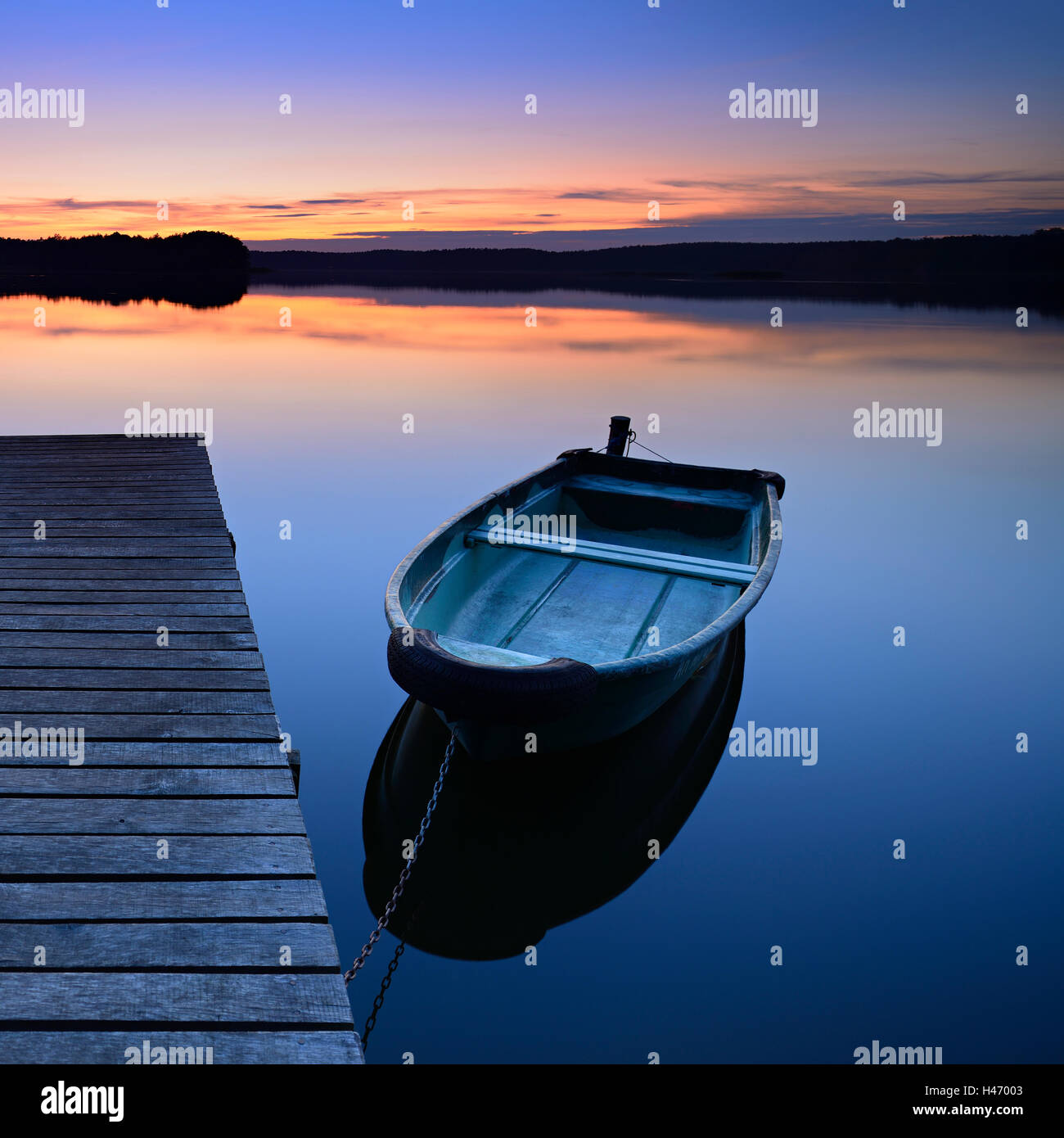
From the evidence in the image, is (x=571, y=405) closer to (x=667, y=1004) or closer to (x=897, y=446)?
(x=897, y=446)

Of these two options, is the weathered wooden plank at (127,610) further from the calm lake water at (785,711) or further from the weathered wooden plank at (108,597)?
the calm lake water at (785,711)

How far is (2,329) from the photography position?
32.8 m

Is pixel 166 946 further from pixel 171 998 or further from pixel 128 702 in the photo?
pixel 128 702

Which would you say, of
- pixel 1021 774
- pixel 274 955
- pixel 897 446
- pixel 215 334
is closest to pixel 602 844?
pixel 274 955

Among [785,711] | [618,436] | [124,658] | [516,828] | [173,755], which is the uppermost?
[618,436]

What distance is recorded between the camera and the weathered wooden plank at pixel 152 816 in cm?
291

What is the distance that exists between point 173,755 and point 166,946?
1148 mm

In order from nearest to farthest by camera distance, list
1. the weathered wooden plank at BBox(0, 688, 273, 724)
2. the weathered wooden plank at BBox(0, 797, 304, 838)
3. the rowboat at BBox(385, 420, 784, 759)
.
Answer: the weathered wooden plank at BBox(0, 797, 304, 838)
the weathered wooden plank at BBox(0, 688, 273, 724)
the rowboat at BBox(385, 420, 784, 759)

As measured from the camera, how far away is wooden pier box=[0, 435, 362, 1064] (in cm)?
214

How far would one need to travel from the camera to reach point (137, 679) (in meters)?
4.06

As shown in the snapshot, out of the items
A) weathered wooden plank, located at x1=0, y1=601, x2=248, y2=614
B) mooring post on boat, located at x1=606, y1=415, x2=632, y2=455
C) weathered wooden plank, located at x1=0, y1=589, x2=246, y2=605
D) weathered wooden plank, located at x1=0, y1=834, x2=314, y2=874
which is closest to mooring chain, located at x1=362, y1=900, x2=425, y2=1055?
weathered wooden plank, located at x1=0, y1=834, x2=314, y2=874

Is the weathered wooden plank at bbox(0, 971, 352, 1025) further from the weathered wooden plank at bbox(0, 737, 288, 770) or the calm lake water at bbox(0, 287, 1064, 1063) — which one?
the calm lake water at bbox(0, 287, 1064, 1063)

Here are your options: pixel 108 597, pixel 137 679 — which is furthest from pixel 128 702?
pixel 108 597

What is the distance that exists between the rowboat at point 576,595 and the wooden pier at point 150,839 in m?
0.91
